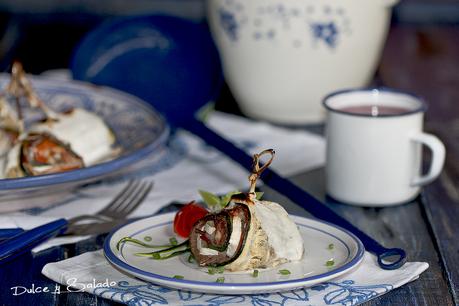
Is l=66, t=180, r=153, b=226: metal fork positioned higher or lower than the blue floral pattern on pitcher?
lower

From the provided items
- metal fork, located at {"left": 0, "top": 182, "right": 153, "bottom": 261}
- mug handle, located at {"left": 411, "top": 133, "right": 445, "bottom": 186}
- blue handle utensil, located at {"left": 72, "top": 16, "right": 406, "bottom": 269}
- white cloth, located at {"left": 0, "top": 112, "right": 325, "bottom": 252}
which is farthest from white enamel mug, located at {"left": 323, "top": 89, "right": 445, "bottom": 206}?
blue handle utensil, located at {"left": 72, "top": 16, "right": 406, "bottom": 269}

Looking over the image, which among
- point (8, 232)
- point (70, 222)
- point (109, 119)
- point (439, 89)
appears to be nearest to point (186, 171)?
point (109, 119)

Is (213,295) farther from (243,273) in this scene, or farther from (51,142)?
(51,142)

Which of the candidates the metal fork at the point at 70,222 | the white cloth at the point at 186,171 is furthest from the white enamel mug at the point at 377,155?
the metal fork at the point at 70,222

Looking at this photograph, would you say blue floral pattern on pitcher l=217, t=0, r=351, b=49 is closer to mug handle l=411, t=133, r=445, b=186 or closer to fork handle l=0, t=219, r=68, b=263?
mug handle l=411, t=133, r=445, b=186

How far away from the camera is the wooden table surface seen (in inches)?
33.4

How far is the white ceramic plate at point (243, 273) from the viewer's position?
76 cm

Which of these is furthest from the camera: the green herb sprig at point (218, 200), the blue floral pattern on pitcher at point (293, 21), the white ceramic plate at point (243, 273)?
the blue floral pattern on pitcher at point (293, 21)

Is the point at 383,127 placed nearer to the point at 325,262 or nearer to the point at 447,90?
the point at 325,262

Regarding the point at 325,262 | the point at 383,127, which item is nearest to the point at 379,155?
the point at 383,127

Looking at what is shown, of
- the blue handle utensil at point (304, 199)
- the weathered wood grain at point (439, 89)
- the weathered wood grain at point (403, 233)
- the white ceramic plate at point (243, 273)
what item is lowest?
the weathered wood grain at point (439, 89)

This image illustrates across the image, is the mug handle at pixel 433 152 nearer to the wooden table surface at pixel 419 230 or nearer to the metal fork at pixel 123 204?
the wooden table surface at pixel 419 230

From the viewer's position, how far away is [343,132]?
1.11 m

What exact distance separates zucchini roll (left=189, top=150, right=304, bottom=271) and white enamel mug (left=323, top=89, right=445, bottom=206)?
28cm
